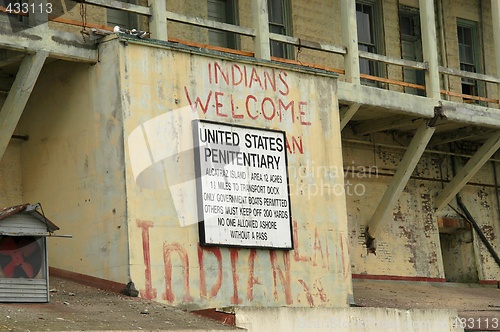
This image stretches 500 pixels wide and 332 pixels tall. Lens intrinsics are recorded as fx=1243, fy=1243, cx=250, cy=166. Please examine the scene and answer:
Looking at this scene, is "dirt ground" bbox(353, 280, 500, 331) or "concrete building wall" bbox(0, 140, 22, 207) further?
"dirt ground" bbox(353, 280, 500, 331)

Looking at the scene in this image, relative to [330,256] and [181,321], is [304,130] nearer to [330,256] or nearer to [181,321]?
[330,256]

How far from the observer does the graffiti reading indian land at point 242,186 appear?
18250mm

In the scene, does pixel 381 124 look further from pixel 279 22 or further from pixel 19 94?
pixel 19 94

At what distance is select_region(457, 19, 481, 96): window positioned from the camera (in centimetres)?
2667

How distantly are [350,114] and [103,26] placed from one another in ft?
16.1

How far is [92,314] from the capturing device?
15.3 metres

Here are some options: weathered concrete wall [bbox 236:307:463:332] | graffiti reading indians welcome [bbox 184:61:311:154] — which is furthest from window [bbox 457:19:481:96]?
weathered concrete wall [bbox 236:307:463:332]

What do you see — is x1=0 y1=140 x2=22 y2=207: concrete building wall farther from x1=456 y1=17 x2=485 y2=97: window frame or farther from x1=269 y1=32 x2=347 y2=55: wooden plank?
x1=456 y1=17 x2=485 y2=97: window frame

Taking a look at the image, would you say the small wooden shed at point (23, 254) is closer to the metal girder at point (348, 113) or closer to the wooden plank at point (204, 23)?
the wooden plank at point (204, 23)

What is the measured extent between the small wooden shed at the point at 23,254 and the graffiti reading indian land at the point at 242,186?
2891mm

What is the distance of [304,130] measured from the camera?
782 inches

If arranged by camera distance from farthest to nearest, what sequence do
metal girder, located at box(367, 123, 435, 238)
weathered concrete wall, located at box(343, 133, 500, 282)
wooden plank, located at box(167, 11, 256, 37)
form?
weathered concrete wall, located at box(343, 133, 500, 282), metal girder, located at box(367, 123, 435, 238), wooden plank, located at box(167, 11, 256, 37)

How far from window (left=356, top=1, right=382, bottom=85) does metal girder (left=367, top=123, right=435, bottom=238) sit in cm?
207

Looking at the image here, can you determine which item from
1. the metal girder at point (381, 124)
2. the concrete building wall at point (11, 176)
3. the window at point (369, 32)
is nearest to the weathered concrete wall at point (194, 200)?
the concrete building wall at point (11, 176)
